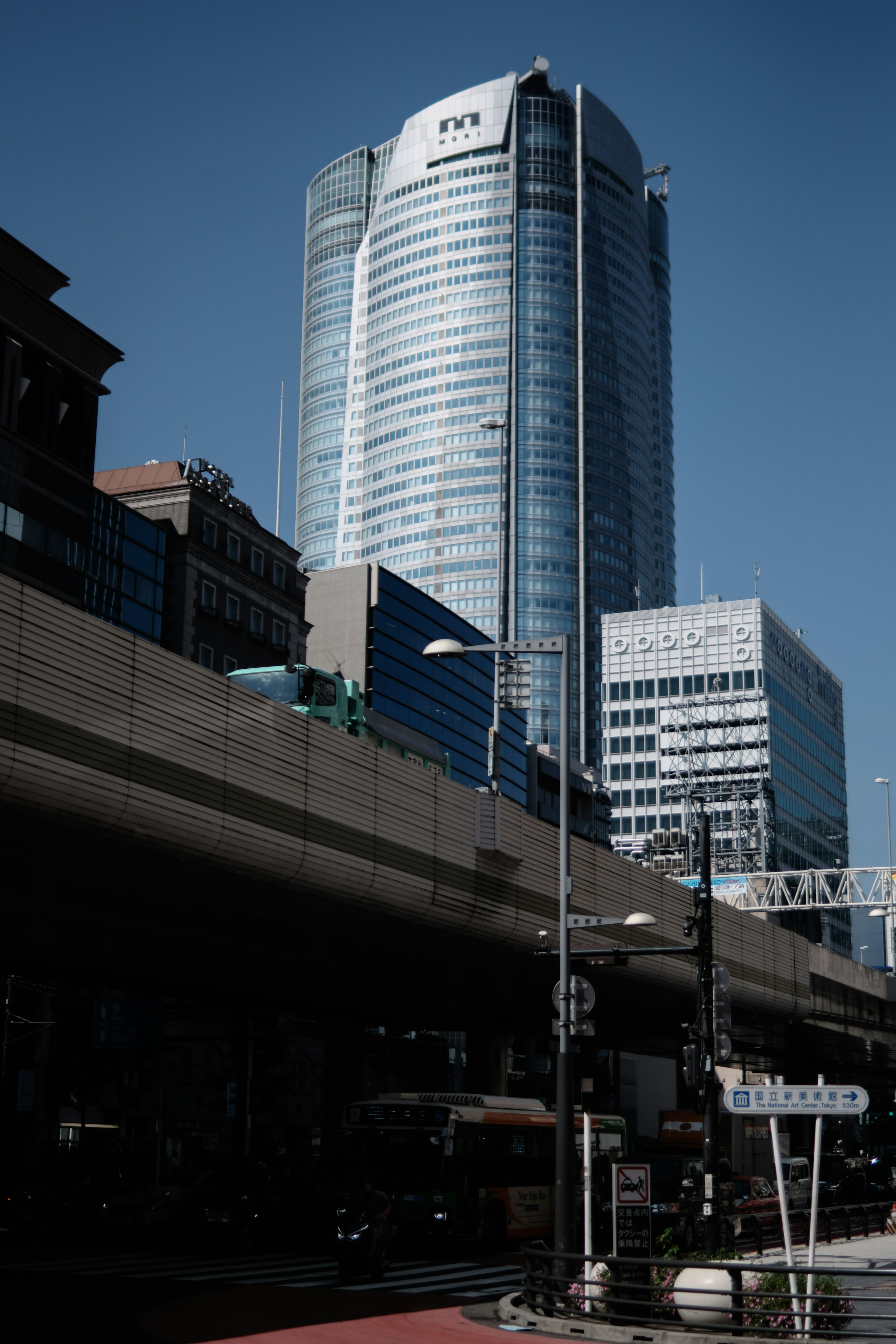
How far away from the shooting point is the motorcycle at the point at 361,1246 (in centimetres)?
2344

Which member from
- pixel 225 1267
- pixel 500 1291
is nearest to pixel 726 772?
pixel 225 1267

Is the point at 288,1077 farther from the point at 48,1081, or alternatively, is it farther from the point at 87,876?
the point at 87,876

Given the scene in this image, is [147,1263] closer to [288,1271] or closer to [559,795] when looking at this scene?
[288,1271]

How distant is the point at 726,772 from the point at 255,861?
144m

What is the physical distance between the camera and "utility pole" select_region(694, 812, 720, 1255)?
2511cm

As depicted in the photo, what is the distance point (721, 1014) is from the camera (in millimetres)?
25000

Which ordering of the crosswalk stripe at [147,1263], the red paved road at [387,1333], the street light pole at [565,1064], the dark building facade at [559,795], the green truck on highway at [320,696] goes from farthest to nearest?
the dark building facade at [559,795] < the green truck on highway at [320,696] < the crosswalk stripe at [147,1263] < the street light pole at [565,1064] < the red paved road at [387,1333]

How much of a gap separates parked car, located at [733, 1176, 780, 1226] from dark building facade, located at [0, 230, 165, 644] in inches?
1367

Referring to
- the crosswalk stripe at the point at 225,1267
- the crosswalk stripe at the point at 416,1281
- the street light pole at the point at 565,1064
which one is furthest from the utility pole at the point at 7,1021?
the street light pole at the point at 565,1064

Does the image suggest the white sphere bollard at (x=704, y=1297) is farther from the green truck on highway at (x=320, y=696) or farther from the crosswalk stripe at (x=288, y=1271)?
the green truck on highway at (x=320, y=696)

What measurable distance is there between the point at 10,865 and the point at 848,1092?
16.6 m

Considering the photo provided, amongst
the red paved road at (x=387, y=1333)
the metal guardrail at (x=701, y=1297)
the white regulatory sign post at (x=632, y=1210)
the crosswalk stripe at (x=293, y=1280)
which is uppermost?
the white regulatory sign post at (x=632, y=1210)

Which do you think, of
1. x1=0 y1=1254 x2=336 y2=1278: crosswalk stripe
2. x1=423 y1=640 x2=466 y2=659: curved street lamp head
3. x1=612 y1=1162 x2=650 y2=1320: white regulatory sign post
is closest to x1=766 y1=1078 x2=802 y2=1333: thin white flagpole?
x1=612 y1=1162 x2=650 y2=1320: white regulatory sign post

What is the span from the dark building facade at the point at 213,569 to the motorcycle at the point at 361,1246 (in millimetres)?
50061
